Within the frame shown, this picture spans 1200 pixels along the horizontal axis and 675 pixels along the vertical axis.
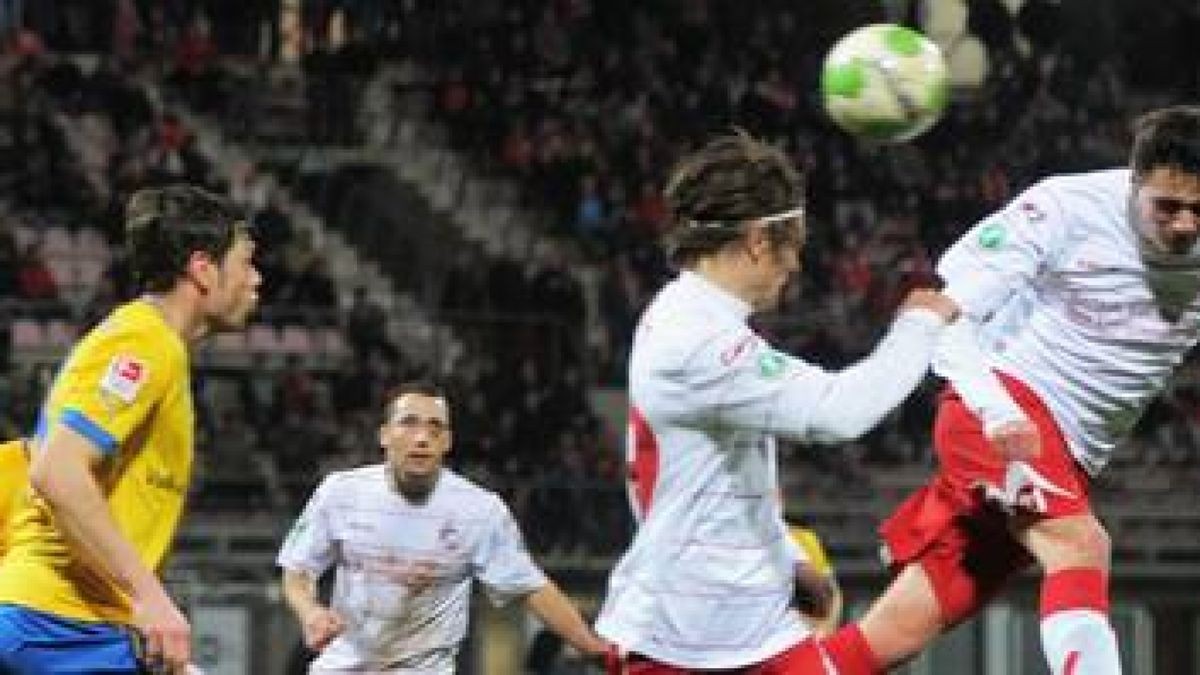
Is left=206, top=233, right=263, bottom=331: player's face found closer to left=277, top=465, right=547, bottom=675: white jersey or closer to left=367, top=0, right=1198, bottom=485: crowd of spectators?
left=277, top=465, right=547, bottom=675: white jersey

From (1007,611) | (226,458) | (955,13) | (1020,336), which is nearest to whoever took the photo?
(1020,336)

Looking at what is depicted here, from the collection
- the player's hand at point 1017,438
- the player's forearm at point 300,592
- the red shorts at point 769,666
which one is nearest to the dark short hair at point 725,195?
the red shorts at point 769,666

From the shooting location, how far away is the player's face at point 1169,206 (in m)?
6.96

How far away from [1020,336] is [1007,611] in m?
8.14

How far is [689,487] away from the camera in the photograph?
5.64 m

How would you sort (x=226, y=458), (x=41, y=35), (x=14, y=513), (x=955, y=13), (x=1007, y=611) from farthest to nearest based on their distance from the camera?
(x=955, y=13), (x=41, y=35), (x=226, y=458), (x=1007, y=611), (x=14, y=513)

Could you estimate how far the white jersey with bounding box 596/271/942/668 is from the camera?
17.8ft

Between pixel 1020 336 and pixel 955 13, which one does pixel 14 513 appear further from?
pixel 955 13

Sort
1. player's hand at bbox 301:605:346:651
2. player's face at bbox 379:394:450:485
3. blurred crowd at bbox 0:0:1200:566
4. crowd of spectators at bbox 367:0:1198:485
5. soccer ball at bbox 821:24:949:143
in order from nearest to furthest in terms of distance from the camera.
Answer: soccer ball at bbox 821:24:949:143 → player's hand at bbox 301:605:346:651 → player's face at bbox 379:394:450:485 → blurred crowd at bbox 0:0:1200:566 → crowd of spectators at bbox 367:0:1198:485

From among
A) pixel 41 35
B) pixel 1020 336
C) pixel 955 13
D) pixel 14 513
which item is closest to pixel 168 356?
pixel 14 513

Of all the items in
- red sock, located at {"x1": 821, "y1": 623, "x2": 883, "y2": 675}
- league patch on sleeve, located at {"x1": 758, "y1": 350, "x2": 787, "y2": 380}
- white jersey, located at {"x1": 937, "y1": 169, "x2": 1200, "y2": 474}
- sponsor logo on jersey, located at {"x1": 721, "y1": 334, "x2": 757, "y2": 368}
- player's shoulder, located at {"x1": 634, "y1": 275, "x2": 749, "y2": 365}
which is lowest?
red sock, located at {"x1": 821, "y1": 623, "x2": 883, "y2": 675}

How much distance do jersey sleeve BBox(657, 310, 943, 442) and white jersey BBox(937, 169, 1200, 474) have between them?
1.80 m

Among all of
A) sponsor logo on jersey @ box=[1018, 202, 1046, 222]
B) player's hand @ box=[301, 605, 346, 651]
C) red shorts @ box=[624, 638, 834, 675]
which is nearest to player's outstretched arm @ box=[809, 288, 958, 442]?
red shorts @ box=[624, 638, 834, 675]

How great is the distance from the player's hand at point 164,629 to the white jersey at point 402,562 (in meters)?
3.82
